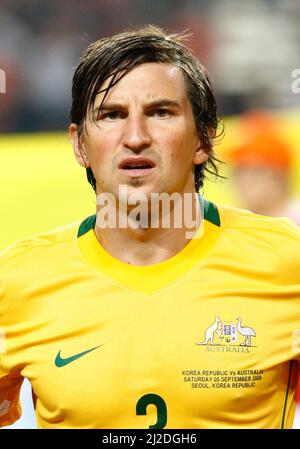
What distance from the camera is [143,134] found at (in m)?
2.32

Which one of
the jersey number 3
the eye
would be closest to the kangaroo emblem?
the jersey number 3

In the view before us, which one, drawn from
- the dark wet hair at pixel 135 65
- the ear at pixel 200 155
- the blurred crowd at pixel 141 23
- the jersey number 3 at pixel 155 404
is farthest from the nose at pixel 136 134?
the blurred crowd at pixel 141 23

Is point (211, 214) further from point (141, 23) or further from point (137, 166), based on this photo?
point (141, 23)

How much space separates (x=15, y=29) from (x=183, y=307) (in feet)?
14.3

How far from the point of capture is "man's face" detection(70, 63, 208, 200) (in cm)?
233

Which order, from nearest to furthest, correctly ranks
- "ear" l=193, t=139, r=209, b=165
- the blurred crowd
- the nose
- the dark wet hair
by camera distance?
the nose, the dark wet hair, "ear" l=193, t=139, r=209, b=165, the blurred crowd

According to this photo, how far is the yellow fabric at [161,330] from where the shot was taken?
2355 mm

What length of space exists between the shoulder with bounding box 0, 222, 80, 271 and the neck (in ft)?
0.43

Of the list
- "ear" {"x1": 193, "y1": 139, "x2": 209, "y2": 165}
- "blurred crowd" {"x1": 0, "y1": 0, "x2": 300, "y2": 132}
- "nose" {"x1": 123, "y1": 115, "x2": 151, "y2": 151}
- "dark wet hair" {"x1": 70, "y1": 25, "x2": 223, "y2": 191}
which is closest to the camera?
"nose" {"x1": 123, "y1": 115, "x2": 151, "y2": 151}

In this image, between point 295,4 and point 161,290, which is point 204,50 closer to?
point 295,4

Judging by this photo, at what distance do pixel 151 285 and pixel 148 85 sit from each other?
1.57ft

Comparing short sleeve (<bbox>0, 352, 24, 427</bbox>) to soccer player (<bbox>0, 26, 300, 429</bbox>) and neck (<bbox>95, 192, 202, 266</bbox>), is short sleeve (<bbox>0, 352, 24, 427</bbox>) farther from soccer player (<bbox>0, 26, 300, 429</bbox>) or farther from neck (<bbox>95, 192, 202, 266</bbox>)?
neck (<bbox>95, 192, 202, 266</bbox>)

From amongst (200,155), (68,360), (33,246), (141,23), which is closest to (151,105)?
(200,155)

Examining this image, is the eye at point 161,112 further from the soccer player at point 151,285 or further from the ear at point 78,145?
the ear at point 78,145
